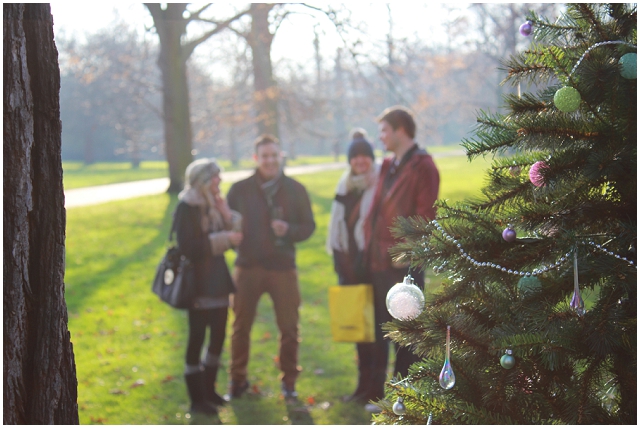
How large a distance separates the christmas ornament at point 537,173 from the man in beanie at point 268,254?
365 centimetres

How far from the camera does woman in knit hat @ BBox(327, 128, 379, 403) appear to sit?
5.39 metres

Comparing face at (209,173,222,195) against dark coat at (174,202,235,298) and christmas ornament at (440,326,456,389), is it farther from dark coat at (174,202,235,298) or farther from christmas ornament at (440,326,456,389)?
christmas ornament at (440,326,456,389)

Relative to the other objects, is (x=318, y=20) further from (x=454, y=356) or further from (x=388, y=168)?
(x=454, y=356)

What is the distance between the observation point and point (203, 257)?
16.6 ft

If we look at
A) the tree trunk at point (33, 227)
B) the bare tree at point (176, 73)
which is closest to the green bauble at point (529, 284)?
the tree trunk at point (33, 227)

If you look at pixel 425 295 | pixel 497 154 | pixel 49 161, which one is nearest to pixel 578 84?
pixel 497 154

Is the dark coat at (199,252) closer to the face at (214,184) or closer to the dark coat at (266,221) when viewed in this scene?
the face at (214,184)

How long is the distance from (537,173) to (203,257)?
3.42 m

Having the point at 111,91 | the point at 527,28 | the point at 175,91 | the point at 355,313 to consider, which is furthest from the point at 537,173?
the point at 111,91

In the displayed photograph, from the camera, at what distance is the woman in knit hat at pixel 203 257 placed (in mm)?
5004

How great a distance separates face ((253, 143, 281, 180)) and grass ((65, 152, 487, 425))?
1872 millimetres

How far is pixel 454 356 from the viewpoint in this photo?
2.18m

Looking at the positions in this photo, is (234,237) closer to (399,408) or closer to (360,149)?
(360,149)

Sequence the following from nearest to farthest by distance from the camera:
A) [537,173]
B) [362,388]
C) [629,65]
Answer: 1. [629,65]
2. [537,173]
3. [362,388]
